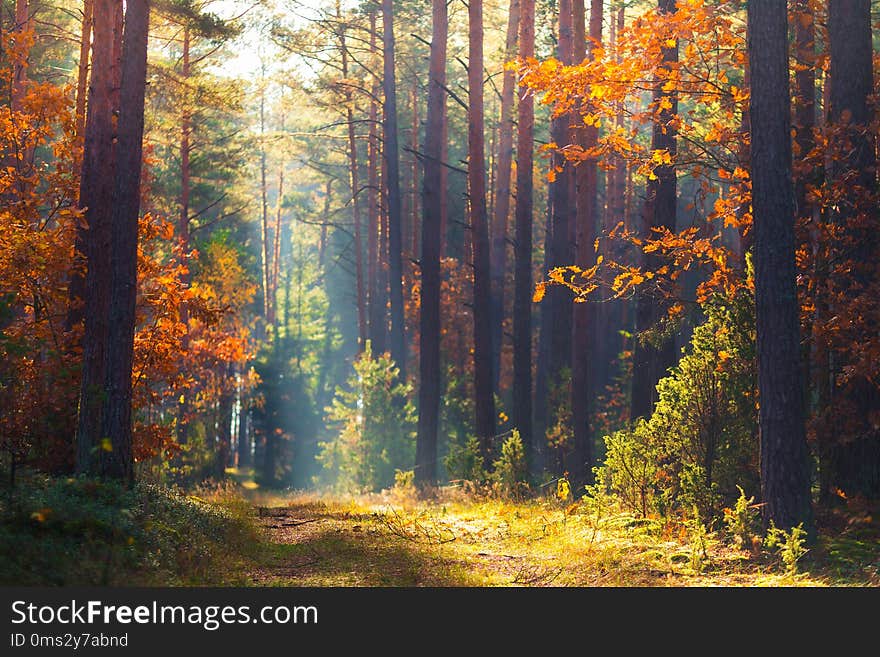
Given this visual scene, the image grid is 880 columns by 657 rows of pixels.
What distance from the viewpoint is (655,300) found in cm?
1560

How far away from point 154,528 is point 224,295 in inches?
1124

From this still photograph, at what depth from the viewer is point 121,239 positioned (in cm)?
1235

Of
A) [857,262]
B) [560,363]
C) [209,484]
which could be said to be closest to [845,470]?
[857,262]

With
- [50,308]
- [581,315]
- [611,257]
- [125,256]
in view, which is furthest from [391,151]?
[125,256]

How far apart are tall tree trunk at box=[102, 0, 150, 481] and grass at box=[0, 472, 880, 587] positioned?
2.64 feet

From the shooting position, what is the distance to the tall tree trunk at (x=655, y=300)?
1490cm

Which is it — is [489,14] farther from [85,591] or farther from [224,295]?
[85,591]

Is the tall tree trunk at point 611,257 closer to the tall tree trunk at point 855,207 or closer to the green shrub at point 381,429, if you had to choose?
the green shrub at point 381,429

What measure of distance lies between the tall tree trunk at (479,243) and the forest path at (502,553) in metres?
5.90

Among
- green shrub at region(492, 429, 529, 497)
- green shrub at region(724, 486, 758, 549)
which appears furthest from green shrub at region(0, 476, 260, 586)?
green shrub at region(492, 429, 529, 497)

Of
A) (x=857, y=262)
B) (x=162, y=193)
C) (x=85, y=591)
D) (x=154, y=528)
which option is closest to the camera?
(x=85, y=591)

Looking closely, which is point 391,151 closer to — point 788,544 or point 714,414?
point 714,414

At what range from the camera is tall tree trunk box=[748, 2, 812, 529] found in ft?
31.8

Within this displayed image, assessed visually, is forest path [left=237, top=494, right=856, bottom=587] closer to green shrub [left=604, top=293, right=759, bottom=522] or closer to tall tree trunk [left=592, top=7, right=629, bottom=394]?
green shrub [left=604, top=293, right=759, bottom=522]
